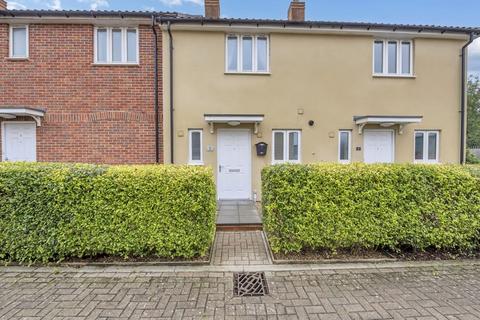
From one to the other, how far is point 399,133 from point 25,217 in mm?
9428

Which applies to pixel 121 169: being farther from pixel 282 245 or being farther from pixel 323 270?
pixel 323 270

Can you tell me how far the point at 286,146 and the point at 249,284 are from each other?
5.06 m

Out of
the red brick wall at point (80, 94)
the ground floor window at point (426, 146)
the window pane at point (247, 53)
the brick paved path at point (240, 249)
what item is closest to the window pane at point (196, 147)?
the red brick wall at point (80, 94)

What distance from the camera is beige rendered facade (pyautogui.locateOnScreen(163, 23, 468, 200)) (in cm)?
753

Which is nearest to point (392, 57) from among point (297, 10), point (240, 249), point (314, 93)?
point (314, 93)

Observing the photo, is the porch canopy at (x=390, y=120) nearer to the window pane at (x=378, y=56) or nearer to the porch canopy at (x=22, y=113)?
the window pane at (x=378, y=56)

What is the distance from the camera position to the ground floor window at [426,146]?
797 centimetres

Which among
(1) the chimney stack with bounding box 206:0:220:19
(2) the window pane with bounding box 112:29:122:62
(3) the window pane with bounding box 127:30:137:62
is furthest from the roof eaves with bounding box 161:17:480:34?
(2) the window pane with bounding box 112:29:122:62

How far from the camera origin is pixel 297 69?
768 centimetres

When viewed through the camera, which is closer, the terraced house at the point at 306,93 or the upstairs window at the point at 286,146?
the terraced house at the point at 306,93

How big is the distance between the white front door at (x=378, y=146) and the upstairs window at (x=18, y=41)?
427 inches

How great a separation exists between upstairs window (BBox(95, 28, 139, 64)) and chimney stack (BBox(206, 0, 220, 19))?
232 centimetres

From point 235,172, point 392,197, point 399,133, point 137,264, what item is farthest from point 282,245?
point 399,133

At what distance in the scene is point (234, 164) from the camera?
25.2 feet
